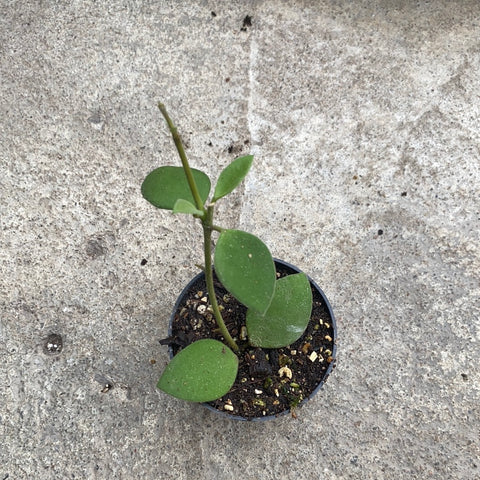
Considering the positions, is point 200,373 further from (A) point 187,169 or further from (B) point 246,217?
(B) point 246,217

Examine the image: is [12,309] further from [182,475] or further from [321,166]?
[321,166]

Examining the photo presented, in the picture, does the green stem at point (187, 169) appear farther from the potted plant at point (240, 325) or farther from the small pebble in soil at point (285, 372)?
the small pebble in soil at point (285, 372)

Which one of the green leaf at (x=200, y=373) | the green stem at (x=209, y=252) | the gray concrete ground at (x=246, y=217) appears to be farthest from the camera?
the gray concrete ground at (x=246, y=217)

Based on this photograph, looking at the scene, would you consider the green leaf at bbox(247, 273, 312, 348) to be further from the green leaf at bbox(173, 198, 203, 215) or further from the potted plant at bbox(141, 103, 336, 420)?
the green leaf at bbox(173, 198, 203, 215)

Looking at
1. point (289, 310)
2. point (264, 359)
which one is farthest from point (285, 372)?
point (289, 310)

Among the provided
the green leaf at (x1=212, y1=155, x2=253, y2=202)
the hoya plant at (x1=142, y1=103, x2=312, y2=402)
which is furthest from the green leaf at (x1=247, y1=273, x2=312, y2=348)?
the green leaf at (x1=212, y1=155, x2=253, y2=202)

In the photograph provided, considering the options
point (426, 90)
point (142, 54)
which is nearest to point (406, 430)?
point (426, 90)

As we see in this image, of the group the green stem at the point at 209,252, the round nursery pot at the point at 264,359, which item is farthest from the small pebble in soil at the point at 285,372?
the green stem at the point at 209,252
